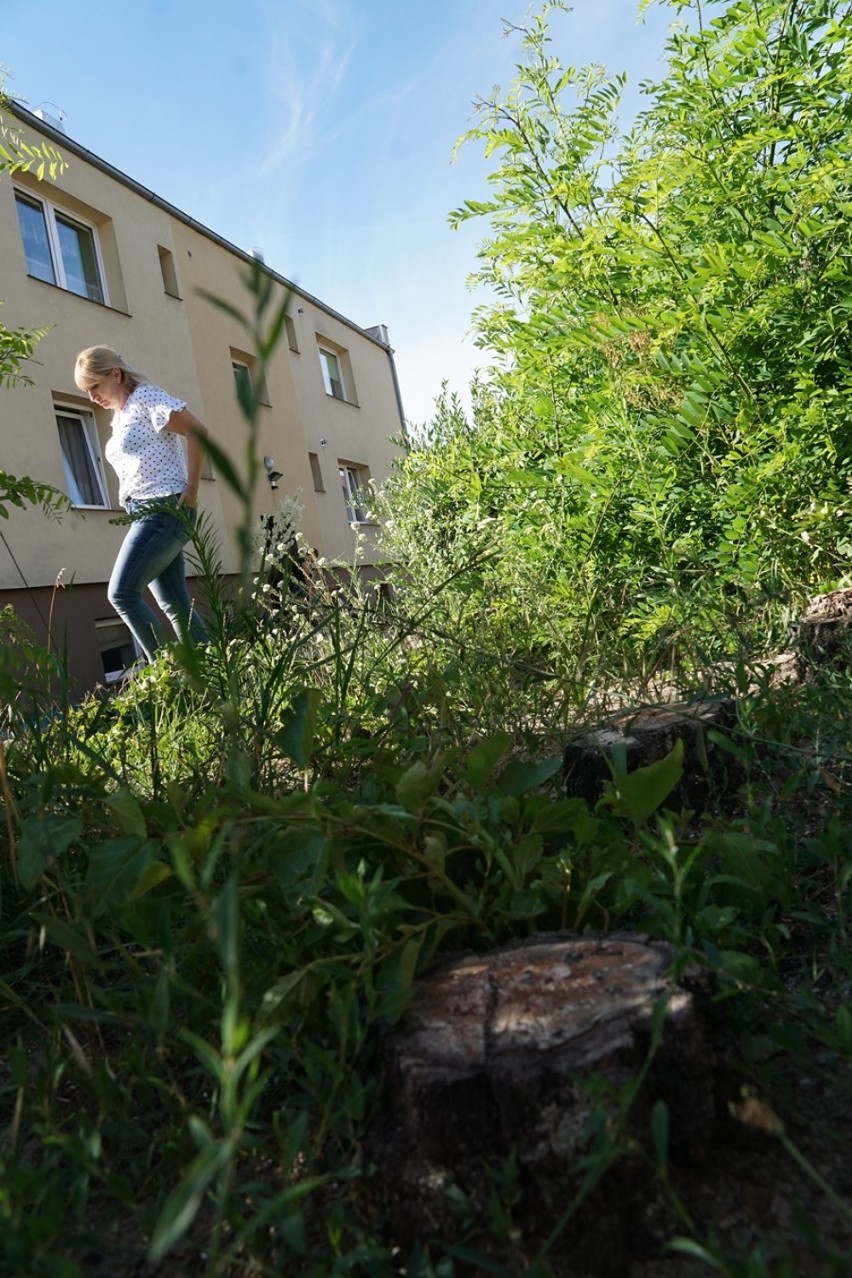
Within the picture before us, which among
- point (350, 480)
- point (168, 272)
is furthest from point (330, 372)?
point (168, 272)

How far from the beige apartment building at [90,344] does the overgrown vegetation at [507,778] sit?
5.44m

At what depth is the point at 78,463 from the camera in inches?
524

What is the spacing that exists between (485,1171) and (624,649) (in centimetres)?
232

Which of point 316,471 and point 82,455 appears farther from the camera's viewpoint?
point 316,471

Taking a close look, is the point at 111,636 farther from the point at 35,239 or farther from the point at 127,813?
the point at 127,813

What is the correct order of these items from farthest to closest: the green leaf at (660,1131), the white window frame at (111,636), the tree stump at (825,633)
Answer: the white window frame at (111,636) < the tree stump at (825,633) < the green leaf at (660,1131)

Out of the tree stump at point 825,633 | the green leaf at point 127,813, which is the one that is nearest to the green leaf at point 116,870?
the green leaf at point 127,813

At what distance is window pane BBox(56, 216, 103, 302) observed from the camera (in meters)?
13.7

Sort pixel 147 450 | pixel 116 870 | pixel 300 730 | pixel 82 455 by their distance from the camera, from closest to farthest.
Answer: pixel 116 870
pixel 300 730
pixel 147 450
pixel 82 455

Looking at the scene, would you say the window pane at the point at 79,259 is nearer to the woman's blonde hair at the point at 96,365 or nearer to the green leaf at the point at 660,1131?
the woman's blonde hair at the point at 96,365

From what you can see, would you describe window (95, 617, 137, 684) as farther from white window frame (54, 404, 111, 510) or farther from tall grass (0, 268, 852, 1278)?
tall grass (0, 268, 852, 1278)

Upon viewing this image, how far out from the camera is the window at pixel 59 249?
1283cm

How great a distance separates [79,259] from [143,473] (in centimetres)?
1060

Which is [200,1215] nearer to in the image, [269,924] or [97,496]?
[269,924]
